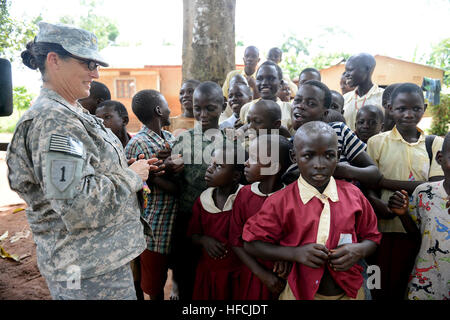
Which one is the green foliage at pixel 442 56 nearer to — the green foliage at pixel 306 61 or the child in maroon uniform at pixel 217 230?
the green foliage at pixel 306 61

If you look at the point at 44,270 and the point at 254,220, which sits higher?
the point at 254,220

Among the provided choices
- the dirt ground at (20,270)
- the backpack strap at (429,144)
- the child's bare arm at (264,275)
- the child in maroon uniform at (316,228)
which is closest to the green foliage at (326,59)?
the dirt ground at (20,270)

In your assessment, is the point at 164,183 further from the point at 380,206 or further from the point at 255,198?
the point at 380,206

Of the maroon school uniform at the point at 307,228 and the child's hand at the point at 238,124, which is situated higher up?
the child's hand at the point at 238,124

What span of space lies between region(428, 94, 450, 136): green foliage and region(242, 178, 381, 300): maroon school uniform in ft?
47.0

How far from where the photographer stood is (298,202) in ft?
5.84

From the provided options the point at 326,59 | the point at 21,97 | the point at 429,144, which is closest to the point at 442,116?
the point at 326,59

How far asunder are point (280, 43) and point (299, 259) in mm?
39481

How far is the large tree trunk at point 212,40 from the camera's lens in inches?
207

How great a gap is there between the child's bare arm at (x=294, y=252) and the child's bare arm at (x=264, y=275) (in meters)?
0.14

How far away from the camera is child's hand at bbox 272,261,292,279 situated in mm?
1800
